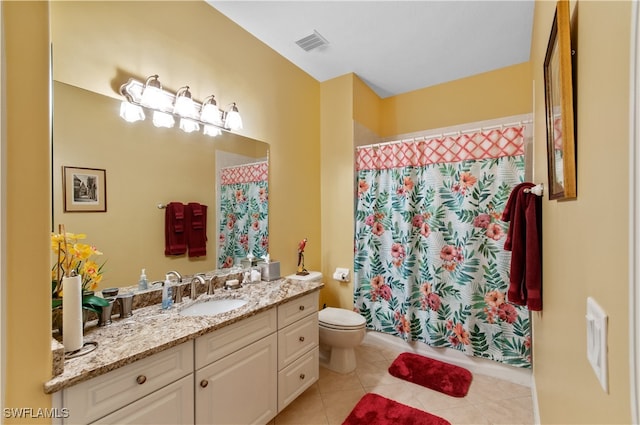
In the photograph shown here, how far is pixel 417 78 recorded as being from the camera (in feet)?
9.27

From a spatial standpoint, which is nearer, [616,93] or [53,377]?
Answer: [616,93]

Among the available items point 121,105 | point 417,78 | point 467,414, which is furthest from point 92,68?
point 467,414

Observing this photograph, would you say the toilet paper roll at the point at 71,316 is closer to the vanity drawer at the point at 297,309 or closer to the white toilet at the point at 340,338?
the vanity drawer at the point at 297,309

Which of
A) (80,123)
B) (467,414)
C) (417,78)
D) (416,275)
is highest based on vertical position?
(417,78)

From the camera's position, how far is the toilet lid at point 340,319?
2.25 meters

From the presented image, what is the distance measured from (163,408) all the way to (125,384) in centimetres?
21

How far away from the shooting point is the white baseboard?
217 centimetres

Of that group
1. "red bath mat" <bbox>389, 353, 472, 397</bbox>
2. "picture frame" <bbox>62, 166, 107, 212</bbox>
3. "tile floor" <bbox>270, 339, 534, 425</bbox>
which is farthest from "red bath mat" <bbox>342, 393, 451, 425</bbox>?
"picture frame" <bbox>62, 166, 107, 212</bbox>

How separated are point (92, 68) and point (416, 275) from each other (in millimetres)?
2647

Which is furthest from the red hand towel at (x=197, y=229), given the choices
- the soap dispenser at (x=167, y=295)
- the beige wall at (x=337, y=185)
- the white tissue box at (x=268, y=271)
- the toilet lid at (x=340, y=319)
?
the beige wall at (x=337, y=185)

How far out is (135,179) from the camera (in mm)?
1520

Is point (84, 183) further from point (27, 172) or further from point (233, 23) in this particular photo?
point (233, 23)

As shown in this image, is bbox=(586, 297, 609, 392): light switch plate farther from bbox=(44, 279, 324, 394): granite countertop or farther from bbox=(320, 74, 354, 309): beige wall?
bbox=(320, 74, 354, 309): beige wall

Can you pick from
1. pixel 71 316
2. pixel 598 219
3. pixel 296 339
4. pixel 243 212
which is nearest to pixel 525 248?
pixel 598 219
